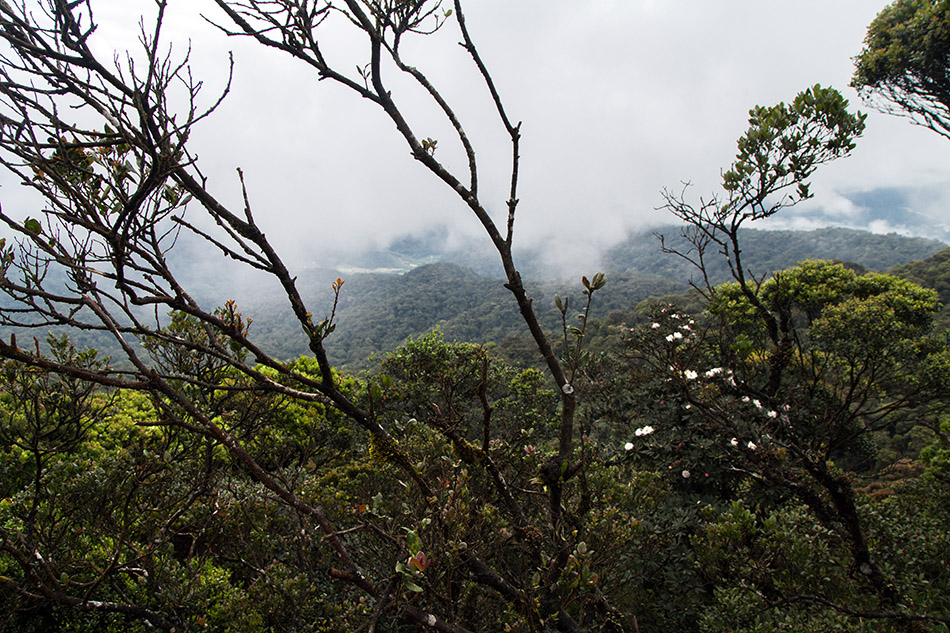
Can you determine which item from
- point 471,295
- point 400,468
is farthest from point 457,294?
point 400,468

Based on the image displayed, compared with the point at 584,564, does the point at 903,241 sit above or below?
above

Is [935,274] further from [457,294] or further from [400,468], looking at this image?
[457,294]

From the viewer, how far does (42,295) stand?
1.19 metres

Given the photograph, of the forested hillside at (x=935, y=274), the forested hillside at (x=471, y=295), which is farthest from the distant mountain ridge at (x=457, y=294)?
the forested hillside at (x=935, y=274)

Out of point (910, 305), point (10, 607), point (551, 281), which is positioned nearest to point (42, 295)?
point (10, 607)

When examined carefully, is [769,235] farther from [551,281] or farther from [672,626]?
[672,626]

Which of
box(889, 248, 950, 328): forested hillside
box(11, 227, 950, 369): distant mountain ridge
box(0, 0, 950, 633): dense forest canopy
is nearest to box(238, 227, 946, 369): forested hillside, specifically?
box(11, 227, 950, 369): distant mountain ridge

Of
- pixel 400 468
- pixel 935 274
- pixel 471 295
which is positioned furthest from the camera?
pixel 471 295

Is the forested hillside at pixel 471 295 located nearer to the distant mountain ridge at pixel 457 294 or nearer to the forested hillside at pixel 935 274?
→ the distant mountain ridge at pixel 457 294

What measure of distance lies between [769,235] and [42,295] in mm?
197723

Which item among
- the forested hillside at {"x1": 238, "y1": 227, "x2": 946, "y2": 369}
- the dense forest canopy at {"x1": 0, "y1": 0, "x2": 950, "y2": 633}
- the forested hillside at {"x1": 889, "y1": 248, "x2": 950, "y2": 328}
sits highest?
the forested hillside at {"x1": 238, "y1": 227, "x2": 946, "y2": 369}

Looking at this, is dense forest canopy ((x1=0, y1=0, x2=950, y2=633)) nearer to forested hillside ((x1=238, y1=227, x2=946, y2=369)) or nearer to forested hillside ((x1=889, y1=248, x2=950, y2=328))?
forested hillside ((x1=889, y1=248, x2=950, y2=328))

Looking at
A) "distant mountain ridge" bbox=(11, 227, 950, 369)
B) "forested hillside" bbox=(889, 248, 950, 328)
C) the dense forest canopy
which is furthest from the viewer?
"distant mountain ridge" bbox=(11, 227, 950, 369)

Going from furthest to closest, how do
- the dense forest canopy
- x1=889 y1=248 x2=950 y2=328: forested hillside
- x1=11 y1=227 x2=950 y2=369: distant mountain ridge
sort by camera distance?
x1=11 y1=227 x2=950 y2=369: distant mountain ridge
x1=889 y1=248 x2=950 y2=328: forested hillside
the dense forest canopy
